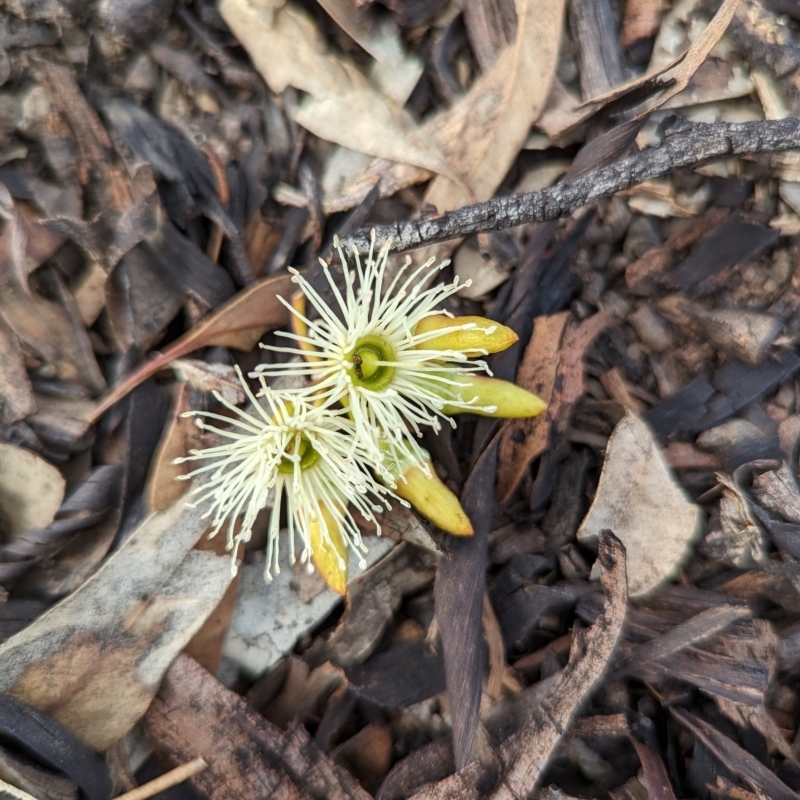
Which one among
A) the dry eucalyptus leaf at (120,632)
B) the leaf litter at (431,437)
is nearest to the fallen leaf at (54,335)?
the leaf litter at (431,437)

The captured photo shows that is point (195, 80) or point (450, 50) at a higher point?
point (195, 80)

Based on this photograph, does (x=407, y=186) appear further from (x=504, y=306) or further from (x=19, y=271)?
(x=19, y=271)

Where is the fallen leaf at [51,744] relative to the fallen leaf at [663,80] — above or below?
below

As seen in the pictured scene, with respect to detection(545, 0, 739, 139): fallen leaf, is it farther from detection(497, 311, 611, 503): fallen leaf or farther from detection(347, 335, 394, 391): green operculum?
detection(347, 335, 394, 391): green operculum

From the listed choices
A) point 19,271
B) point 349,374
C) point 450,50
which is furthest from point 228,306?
point 450,50

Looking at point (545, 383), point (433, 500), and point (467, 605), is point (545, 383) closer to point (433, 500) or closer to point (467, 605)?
point (433, 500)

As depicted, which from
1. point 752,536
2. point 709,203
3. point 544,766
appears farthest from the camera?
point 709,203

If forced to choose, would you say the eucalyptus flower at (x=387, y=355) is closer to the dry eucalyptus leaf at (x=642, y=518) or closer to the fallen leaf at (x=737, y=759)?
the dry eucalyptus leaf at (x=642, y=518)
